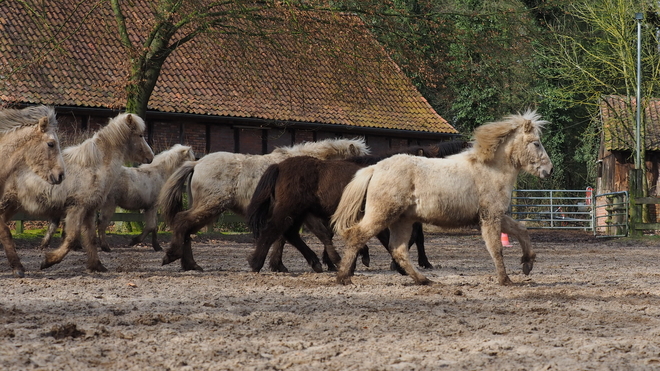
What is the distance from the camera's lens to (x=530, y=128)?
10055 mm

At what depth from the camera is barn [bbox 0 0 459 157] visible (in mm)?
19953

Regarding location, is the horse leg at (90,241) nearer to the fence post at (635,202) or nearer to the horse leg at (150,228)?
the horse leg at (150,228)

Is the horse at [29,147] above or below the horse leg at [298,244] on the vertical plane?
above

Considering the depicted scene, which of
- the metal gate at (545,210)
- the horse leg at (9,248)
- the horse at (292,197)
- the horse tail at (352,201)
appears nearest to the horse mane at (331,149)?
the horse at (292,197)

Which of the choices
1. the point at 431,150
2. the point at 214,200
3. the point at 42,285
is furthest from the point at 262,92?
the point at 42,285

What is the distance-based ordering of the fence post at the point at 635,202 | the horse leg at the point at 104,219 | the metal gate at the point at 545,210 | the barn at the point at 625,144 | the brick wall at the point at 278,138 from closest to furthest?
the horse leg at the point at 104,219, the fence post at the point at 635,202, the metal gate at the point at 545,210, the brick wall at the point at 278,138, the barn at the point at 625,144

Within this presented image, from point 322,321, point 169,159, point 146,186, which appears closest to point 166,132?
point 169,159

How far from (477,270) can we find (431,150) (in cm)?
270

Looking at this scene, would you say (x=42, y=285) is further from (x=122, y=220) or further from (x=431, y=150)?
(x=122, y=220)

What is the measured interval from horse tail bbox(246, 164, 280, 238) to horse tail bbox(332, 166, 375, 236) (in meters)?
1.30

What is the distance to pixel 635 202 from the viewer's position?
23.7m

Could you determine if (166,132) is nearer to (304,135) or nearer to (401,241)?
(304,135)

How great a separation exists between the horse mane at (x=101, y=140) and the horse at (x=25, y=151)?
0.52 metres

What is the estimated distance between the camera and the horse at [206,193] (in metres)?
11.3
